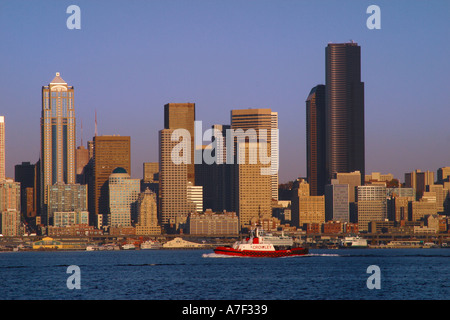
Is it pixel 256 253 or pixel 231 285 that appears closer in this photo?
pixel 231 285

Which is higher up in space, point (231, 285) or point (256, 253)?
point (231, 285)

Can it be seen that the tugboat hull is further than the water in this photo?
Yes

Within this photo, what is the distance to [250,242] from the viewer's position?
511ft

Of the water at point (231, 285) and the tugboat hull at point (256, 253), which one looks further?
the tugboat hull at point (256, 253)

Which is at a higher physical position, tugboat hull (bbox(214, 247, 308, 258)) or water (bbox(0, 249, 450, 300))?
water (bbox(0, 249, 450, 300))

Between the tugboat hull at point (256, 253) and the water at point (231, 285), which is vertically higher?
the water at point (231, 285)

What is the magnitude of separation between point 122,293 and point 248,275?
2771 cm
